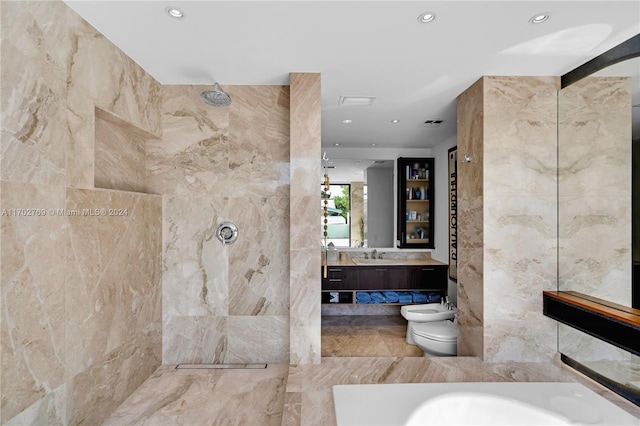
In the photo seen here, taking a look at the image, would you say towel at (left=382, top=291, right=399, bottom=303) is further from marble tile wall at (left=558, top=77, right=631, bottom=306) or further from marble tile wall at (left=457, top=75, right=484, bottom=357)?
marble tile wall at (left=558, top=77, right=631, bottom=306)

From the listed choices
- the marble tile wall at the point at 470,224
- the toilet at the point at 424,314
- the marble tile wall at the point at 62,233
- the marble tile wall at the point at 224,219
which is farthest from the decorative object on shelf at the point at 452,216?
the marble tile wall at the point at 62,233

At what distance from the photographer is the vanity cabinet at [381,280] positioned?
13.0 ft

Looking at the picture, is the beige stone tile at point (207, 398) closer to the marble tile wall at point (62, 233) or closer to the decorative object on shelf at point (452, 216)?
the marble tile wall at point (62, 233)

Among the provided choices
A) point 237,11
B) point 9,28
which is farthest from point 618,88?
point 9,28

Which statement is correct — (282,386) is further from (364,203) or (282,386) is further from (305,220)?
(364,203)

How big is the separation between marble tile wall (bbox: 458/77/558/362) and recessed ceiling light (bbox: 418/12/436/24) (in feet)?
2.85

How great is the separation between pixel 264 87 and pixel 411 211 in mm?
2848

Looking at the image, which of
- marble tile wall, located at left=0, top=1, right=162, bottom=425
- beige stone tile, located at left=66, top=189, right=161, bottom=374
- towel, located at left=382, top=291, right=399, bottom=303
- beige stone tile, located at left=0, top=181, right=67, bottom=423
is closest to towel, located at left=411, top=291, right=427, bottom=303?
towel, located at left=382, top=291, right=399, bottom=303

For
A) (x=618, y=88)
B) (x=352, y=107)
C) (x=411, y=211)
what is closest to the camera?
(x=618, y=88)

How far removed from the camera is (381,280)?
13.0ft

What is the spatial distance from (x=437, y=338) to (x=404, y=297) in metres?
1.29

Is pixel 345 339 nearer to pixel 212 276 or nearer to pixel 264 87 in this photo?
pixel 212 276

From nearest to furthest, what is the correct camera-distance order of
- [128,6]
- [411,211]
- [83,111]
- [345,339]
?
[128,6]
[83,111]
[345,339]
[411,211]

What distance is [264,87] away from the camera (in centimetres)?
231
